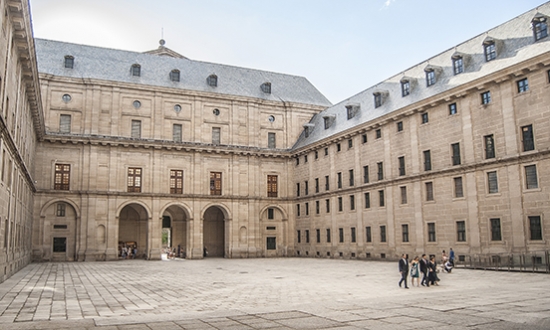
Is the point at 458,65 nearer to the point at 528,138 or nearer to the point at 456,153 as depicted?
the point at 456,153

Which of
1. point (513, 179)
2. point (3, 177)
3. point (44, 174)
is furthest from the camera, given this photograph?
point (44, 174)

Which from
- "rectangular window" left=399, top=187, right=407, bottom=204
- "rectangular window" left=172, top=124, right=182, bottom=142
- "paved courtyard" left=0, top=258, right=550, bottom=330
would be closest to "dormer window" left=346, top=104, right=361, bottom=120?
"rectangular window" left=399, top=187, right=407, bottom=204

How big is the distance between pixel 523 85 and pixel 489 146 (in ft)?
15.0

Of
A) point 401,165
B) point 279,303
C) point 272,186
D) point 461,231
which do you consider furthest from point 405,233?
point 279,303

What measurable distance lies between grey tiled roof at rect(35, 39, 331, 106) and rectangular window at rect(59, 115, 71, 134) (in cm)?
464

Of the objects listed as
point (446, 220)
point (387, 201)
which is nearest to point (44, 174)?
point (387, 201)

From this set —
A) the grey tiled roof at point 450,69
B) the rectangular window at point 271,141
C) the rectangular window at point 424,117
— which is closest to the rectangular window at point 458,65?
the grey tiled roof at point 450,69

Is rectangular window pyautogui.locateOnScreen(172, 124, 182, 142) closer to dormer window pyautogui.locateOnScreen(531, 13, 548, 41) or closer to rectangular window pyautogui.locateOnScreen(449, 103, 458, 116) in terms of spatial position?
rectangular window pyautogui.locateOnScreen(449, 103, 458, 116)

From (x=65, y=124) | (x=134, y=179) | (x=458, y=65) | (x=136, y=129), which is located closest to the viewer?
(x=458, y=65)

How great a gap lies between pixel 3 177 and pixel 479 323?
73.0 ft

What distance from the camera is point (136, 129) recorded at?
53.7 metres

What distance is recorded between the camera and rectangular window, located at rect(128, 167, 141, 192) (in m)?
52.5

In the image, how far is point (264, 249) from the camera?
190ft

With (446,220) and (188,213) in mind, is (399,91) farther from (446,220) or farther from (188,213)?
(188,213)
